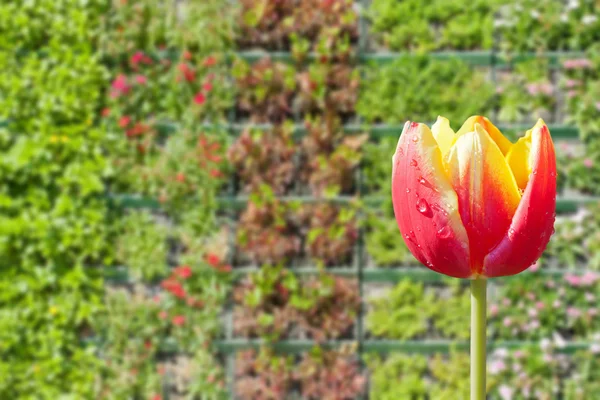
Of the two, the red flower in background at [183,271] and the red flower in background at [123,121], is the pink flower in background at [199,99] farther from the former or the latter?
the red flower in background at [183,271]

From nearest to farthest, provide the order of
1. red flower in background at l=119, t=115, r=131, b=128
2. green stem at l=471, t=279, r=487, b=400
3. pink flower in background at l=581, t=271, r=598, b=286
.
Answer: green stem at l=471, t=279, r=487, b=400
pink flower in background at l=581, t=271, r=598, b=286
red flower in background at l=119, t=115, r=131, b=128

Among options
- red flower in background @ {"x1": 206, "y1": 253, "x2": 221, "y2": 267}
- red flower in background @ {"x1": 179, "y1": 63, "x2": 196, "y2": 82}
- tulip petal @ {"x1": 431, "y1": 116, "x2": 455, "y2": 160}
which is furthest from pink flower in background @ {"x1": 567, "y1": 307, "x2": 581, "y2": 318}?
tulip petal @ {"x1": 431, "y1": 116, "x2": 455, "y2": 160}

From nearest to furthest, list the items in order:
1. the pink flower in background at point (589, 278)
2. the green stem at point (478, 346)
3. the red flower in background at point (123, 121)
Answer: the green stem at point (478, 346) < the pink flower in background at point (589, 278) < the red flower in background at point (123, 121)

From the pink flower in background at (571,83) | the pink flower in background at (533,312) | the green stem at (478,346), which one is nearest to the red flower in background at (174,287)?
the pink flower in background at (533,312)

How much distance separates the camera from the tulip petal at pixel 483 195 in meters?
0.56

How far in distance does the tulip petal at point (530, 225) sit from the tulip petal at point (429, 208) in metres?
0.02

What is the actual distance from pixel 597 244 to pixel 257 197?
61.8 inches

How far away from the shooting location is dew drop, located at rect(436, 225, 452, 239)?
0.56 meters

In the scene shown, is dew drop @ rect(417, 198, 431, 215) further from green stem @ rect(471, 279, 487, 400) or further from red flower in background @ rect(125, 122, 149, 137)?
red flower in background @ rect(125, 122, 149, 137)

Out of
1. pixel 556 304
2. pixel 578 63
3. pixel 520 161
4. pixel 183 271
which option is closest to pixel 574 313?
pixel 556 304

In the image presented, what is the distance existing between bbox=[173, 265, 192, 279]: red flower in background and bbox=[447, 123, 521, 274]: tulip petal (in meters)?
3.07

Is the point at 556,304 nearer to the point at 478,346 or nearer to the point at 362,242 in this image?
the point at 362,242

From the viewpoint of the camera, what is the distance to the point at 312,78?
3605 millimetres

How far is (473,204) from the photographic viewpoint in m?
0.56
